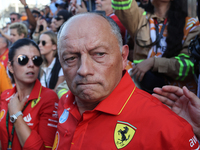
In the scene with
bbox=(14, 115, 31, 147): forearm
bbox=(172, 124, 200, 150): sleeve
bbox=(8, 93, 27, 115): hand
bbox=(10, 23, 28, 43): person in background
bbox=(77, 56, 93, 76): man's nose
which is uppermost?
bbox=(77, 56, 93, 76): man's nose

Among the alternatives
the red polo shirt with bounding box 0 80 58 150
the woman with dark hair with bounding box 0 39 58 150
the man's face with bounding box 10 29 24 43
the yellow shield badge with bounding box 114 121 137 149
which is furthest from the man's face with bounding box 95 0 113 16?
the yellow shield badge with bounding box 114 121 137 149

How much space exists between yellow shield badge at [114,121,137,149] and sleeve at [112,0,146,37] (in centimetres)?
174

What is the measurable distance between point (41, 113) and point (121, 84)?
1.27 meters

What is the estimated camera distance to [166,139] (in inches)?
47.1

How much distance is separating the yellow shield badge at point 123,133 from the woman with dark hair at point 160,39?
1169mm

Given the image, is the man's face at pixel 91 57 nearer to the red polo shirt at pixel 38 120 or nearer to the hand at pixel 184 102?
the hand at pixel 184 102

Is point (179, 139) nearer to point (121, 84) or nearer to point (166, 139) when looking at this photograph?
point (166, 139)

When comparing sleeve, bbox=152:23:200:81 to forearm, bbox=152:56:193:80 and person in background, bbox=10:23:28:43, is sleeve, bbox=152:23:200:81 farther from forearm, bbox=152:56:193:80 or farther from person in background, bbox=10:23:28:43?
person in background, bbox=10:23:28:43

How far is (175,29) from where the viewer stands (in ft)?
8.60

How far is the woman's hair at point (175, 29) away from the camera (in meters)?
2.61

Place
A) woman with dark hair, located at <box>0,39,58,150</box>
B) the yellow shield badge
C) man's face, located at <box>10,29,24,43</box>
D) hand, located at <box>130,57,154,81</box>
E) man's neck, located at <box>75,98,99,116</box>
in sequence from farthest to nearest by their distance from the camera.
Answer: man's face, located at <box>10,29,24,43</box>, hand, located at <box>130,57,154,81</box>, woman with dark hair, located at <box>0,39,58,150</box>, man's neck, located at <box>75,98,99,116</box>, the yellow shield badge

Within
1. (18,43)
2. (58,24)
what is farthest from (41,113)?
(58,24)

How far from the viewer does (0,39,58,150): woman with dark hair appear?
2.18m

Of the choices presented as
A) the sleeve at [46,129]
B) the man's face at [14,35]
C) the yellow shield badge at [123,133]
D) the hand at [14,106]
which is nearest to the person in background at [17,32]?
the man's face at [14,35]
